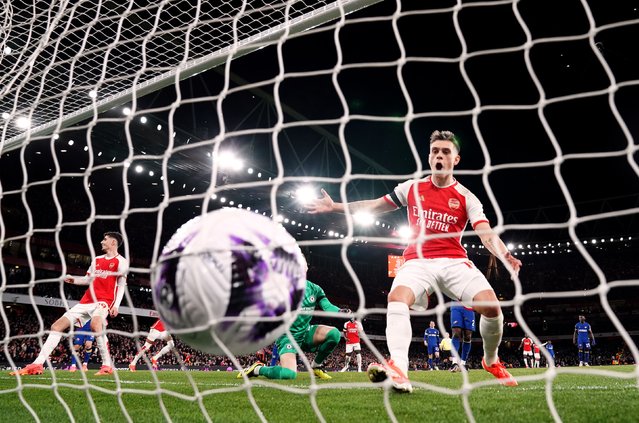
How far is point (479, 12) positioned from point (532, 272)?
29398 millimetres

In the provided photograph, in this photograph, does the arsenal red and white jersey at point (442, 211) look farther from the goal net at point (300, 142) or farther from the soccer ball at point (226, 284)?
the soccer ball at point (226, 284)

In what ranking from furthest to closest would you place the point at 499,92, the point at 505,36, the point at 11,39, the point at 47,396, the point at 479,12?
the point at 499,92 < the point at 505,36 < the point at 479,12 < the point at 11,39 < the point at 47,396

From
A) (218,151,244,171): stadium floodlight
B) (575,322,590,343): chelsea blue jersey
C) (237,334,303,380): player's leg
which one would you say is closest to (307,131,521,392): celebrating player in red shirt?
(237,334,303,380): player's leg

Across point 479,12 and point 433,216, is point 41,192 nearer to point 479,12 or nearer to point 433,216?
point 479,12

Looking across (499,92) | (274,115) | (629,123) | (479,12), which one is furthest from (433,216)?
(629,123)

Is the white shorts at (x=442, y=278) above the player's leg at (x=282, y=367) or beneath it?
above

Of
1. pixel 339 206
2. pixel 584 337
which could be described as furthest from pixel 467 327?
pixel 584 337

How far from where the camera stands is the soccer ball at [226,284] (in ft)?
6.37

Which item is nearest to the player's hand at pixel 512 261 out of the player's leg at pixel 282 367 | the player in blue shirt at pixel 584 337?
the player's leg at pixel 282 367

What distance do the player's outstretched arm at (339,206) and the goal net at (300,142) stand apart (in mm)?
183

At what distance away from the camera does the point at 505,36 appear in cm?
1275

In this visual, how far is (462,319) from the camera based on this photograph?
28.0ft

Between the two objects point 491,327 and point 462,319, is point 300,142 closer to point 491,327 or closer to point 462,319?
point 462,319

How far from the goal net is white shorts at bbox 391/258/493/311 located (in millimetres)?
615
